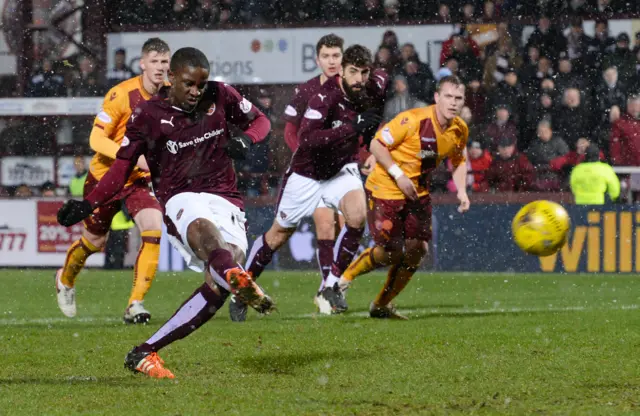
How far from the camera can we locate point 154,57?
9.26m

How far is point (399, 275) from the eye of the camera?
368 inches

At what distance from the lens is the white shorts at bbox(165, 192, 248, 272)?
6.42 meters

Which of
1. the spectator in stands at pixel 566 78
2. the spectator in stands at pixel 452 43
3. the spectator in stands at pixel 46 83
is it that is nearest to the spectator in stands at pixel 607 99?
the spectator in stands at pixel 566 78

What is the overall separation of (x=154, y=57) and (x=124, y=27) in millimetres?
10558

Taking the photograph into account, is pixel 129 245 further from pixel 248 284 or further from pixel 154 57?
pixel 248 284

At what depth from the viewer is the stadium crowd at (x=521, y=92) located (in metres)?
16.4

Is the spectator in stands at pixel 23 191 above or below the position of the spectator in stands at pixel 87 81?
below

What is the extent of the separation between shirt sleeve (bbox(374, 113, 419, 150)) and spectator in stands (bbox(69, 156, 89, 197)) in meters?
9.64

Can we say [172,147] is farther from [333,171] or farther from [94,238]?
[333,171]

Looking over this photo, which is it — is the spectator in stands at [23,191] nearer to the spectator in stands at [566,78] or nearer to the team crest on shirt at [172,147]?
the spectator in stands at [566,78]

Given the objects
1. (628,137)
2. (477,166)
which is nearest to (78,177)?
(477,166)

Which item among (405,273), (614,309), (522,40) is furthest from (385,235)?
(522,40)

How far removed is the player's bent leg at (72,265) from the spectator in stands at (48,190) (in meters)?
8.26

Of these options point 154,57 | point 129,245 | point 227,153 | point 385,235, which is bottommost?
point 129,245
